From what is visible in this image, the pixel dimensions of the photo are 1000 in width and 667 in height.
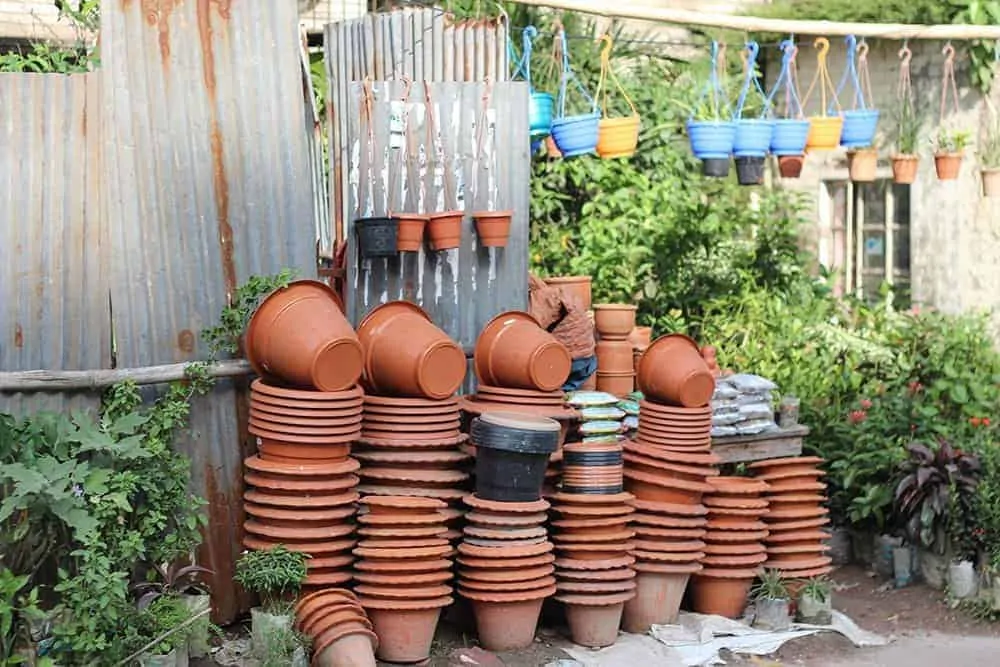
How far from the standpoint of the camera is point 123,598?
5.56 meters

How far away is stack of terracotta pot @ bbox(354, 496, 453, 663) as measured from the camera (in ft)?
21.3

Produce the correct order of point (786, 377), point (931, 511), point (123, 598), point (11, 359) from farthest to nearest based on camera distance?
point (786, 377) < point (931, 511) < point (11, 359) < point (123, 598)

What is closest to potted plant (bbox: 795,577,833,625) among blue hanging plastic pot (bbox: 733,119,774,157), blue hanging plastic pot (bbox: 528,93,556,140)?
blue hanging plastic pot (bbox: 733,119,774,157)

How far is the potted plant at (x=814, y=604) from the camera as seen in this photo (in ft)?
25.1

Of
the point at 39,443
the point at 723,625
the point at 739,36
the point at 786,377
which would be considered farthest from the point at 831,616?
the point at 739,36

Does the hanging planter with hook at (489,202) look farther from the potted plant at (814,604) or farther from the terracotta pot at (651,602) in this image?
the potted plant at (814,604)

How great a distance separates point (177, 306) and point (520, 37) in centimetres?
613

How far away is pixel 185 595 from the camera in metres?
6.25

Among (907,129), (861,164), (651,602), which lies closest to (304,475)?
(651,602)

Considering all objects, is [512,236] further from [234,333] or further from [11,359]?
[11,359]

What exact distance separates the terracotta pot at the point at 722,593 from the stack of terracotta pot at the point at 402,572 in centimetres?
169

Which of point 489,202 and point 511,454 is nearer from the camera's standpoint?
point 511,454

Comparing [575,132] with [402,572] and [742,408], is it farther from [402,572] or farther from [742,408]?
[402,572]

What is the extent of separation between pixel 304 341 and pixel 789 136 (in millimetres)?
4018
